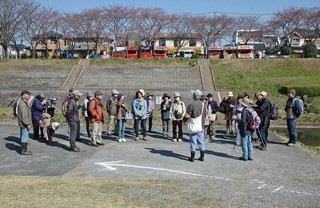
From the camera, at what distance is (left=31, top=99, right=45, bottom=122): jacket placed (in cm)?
968

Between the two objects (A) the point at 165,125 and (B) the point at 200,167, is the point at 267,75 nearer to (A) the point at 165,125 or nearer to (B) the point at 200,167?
(A) the point at 165,125

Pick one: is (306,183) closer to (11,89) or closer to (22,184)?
(22,184)

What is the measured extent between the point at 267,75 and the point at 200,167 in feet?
76.0

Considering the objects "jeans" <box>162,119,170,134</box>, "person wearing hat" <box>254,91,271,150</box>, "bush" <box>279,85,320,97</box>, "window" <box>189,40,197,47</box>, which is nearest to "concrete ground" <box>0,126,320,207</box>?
"person wearing hat" <box>254,91,271,150</box>

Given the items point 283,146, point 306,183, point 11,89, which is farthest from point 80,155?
point 11,89

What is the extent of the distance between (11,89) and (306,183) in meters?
23.9

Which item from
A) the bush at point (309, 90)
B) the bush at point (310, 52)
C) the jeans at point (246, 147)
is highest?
the bush at point (310, 52)

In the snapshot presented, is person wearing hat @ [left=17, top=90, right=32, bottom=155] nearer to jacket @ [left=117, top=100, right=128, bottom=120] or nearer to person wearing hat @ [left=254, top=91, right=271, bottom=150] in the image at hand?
jacket @ [left=117, top=100, right=128, bottom=120]

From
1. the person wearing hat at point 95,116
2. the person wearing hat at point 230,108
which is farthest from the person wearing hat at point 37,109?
the person wearing hat at point 230,108

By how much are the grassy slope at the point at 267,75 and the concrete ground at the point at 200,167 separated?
13713 mm

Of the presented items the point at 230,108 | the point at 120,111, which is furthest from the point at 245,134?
the point at 120,111

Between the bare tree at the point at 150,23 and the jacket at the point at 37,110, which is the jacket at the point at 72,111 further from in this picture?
the bare tree at the point at 150,23

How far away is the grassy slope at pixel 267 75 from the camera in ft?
84.2

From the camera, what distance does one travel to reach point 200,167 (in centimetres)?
747
